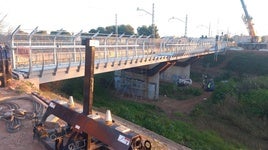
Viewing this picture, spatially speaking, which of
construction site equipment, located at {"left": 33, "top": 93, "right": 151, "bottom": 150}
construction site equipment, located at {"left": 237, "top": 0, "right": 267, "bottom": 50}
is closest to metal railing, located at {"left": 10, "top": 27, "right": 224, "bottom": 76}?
construction site equipment, located at {"left": 33, "top": 93, "right": 151, "bottom": 150}

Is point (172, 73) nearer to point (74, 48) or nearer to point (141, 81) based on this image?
point (141, 81)

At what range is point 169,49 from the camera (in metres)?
26.8

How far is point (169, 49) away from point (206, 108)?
7.01 m

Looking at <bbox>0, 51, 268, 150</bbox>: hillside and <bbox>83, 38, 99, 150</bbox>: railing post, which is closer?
<bbox>83, 38, 99, 150</bbox>: railing post

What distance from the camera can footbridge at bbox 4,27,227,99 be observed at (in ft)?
37.6

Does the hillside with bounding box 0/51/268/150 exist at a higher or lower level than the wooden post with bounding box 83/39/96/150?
lower

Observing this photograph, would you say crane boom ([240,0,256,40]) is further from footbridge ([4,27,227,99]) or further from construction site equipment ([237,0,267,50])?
footbridge ([4,27,227,99])

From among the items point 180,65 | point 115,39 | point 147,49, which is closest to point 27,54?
point 115,39

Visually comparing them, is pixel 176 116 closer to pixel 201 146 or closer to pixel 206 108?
pixel 206 108

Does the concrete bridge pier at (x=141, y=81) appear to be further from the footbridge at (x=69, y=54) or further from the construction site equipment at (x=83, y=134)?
the construction site equipment at (x=83, y=134)

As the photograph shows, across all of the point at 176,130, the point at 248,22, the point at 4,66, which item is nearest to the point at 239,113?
the point at 176,130

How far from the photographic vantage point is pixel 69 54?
1411 centimetres

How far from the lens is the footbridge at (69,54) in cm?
1146

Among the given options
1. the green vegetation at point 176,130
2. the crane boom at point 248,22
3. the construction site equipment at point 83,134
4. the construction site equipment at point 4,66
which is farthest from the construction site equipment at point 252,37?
the construction site equipment at point 83,134
